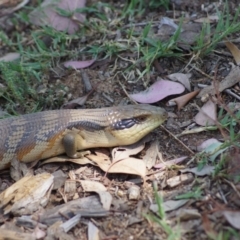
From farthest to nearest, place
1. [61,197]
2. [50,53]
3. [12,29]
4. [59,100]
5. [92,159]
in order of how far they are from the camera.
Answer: [12,29] < [50,53] < [59,100] < [92,159] < [61,197]

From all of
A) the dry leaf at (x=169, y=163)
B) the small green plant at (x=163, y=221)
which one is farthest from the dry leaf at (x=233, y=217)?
the dry leaf at (x=169, y=163)

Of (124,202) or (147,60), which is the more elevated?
(147,60)

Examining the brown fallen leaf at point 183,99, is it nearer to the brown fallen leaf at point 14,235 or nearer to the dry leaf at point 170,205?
the dry leaf at point 170,205

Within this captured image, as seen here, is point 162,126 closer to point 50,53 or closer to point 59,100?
point 59,100

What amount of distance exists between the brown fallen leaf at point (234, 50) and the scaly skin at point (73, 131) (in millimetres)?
1107

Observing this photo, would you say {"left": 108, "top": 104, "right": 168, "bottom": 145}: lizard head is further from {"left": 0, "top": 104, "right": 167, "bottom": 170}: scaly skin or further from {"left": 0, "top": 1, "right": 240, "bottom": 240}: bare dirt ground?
{"left": 0, "top": 1, "right": 240, "bottom": 240}: bare dirt ground

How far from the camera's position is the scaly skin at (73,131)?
500 centimetres

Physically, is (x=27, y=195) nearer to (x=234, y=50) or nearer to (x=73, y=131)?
(x=73, y=131)

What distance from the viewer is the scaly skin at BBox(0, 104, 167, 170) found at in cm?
500

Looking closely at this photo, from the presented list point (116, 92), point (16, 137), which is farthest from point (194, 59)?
point (16, 137)

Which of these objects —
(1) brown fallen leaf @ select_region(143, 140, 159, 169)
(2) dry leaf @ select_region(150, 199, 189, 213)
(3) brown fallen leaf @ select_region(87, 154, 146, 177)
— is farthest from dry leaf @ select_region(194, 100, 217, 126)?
(2) dry leaf @ select_region(150, 199, 189, 213)

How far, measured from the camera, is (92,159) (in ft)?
16.4

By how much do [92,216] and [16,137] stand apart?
1.13 metres

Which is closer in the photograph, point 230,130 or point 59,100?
point 230,130
